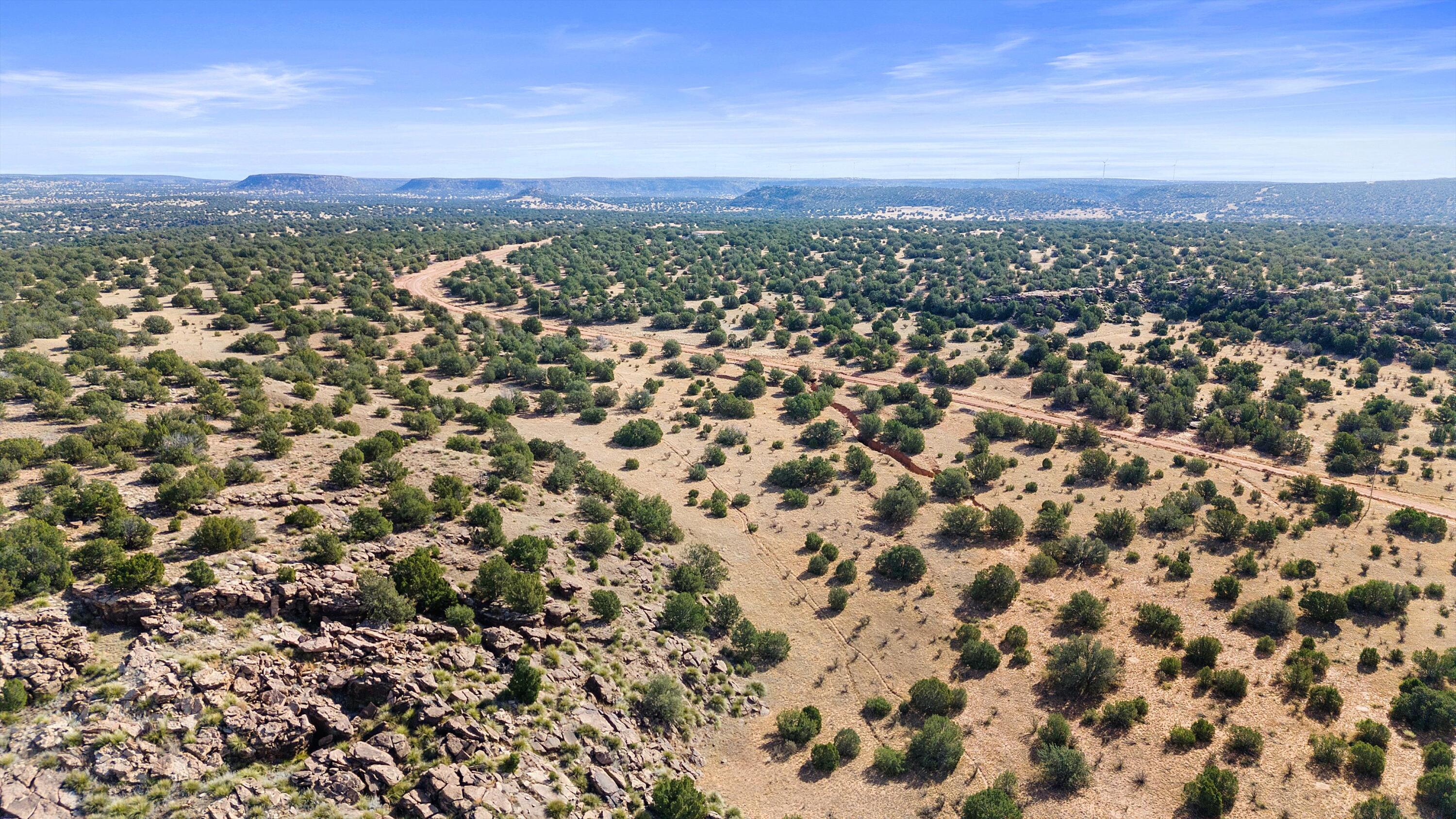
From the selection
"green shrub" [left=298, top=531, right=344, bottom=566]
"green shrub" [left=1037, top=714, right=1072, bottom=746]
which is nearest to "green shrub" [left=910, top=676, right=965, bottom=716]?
"green shrub" [left=1037, top=714, right=1072, bottom=746]

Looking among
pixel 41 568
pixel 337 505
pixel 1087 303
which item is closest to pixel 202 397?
pixel 337 505

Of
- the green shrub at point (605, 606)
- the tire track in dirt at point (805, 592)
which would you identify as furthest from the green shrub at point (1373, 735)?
the green shrub at point (605, 606)

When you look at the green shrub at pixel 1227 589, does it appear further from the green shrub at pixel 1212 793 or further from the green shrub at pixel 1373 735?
the green shrub at pixel 1212 793

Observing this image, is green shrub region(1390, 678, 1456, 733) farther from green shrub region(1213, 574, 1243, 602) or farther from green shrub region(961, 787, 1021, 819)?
Result: green shrub region(961, 787, 1021, 819)

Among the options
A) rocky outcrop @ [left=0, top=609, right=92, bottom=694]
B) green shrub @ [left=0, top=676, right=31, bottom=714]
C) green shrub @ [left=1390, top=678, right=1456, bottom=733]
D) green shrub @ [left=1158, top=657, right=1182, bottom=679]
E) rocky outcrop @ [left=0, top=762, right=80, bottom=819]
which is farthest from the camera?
green shrub @ [left=1158, top=657, right=1182, bottom=679]

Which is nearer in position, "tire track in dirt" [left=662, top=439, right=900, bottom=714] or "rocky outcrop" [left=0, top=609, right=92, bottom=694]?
"rocky outcrop" [left=0, top=609, right=92, bottom=694]

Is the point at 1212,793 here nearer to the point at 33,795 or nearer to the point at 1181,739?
the point at 1181,739

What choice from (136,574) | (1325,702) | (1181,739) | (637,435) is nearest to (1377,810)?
(1181,739)

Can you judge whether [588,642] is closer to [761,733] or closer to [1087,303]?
[761,733]
